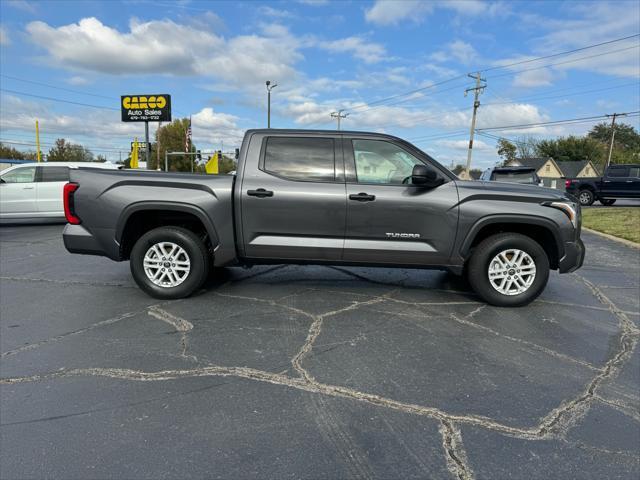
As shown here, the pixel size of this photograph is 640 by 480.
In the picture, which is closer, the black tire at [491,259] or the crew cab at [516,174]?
the black tire at [491,259]

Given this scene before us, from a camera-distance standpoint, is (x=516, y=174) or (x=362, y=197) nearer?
(x=362, y=197)

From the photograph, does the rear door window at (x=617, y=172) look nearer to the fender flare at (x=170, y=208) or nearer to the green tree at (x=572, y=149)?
the fender flare at (x=170, y=208)

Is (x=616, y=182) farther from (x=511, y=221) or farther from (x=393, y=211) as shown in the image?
(x=393, y=211)

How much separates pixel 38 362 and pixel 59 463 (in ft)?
4.73

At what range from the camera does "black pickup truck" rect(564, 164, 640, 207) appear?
65.4ft

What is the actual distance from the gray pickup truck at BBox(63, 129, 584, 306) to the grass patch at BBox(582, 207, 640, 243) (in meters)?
7.07

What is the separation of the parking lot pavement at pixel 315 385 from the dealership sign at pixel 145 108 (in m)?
28.0

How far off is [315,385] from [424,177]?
245cm

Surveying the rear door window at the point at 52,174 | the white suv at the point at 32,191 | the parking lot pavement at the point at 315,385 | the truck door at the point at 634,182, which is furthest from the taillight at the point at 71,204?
the truck door at the point at 634,182

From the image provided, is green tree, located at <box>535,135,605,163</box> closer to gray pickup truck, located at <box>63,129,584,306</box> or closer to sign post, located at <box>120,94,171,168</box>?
sign post, located at <box>120,94,171,168</box>

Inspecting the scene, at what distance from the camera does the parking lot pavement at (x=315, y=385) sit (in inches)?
90.5

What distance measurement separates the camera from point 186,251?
4.80 meters

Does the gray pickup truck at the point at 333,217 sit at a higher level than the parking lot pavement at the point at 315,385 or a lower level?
higher

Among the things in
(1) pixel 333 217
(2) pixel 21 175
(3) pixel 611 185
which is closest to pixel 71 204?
(1) pixel 333 217
